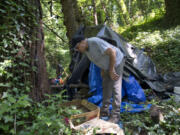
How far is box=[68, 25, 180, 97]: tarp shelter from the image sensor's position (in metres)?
3.83

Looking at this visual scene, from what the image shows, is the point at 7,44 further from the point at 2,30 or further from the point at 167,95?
the point at 167,95

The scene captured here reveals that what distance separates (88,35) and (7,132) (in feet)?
11.7

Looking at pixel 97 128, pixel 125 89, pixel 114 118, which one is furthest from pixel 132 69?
pixel 97 128

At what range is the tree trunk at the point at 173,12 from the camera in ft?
25.0

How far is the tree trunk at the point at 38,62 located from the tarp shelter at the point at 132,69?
1094mm

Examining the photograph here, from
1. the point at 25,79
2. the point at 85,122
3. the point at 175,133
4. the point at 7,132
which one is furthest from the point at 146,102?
the point at 7,132

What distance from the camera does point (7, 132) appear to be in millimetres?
1463

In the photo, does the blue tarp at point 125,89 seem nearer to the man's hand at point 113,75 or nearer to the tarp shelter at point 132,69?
the tarp shelter at point 132,69

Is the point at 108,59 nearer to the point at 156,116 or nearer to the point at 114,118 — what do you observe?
the point at 114,118

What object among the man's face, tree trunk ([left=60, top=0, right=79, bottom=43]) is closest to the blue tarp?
the man's face

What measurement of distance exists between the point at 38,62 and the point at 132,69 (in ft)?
7.57

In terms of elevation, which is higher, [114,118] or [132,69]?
[132,69]

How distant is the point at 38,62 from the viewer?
2.46 m

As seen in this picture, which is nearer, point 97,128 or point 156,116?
point 97,128
